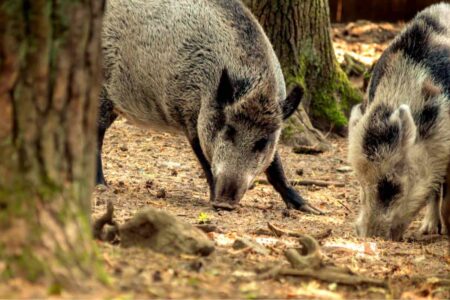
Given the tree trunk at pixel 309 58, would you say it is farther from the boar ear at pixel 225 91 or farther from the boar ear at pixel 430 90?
the boar ear at pixel 430 90

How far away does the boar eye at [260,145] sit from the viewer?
8445 mm

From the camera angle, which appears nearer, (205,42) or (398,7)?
(205,42)

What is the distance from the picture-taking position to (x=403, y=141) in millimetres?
7324

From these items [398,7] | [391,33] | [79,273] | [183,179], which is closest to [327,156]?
[183,179]

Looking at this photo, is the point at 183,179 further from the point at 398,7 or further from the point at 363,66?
the point at 398,7

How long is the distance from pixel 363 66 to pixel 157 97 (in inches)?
214

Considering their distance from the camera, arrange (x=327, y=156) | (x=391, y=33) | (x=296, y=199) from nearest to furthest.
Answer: (x=296, y=199), (x=327, y=156), (x=391, y=33)

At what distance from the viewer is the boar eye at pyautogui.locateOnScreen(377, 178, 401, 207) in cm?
738

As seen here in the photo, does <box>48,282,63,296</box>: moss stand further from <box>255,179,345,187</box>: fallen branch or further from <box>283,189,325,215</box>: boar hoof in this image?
<box>255,179,345,187</box>: fallen branch

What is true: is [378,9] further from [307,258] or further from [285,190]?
[307,258]

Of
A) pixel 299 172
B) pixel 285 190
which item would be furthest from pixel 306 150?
pixel 285 190

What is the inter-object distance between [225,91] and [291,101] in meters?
0.63

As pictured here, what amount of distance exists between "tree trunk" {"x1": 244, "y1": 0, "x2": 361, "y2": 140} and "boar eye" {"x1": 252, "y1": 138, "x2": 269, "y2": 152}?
2654mm

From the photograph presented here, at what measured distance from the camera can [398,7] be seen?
16.4 metres
